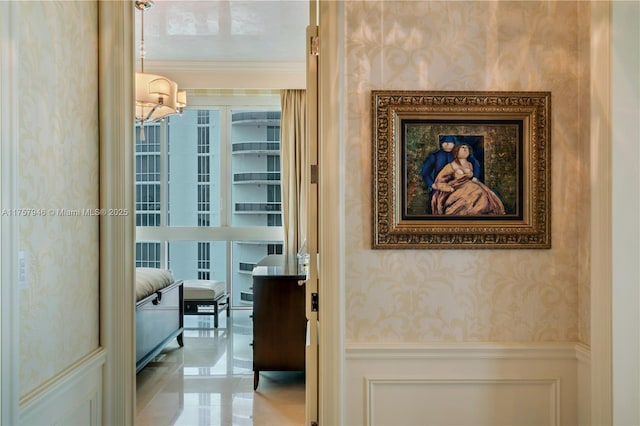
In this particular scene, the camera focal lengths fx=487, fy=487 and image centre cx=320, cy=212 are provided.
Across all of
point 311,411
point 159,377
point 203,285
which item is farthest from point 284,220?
point 311,411

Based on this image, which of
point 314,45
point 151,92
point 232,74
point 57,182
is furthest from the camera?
point 232,74

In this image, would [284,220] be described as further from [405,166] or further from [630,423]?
[630,423]

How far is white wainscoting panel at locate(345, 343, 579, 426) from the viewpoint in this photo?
6.07 ft

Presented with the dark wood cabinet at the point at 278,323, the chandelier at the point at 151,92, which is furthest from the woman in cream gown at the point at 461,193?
the chandelier at the point at 151,92

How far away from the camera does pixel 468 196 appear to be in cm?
187

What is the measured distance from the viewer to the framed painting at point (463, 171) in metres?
1.84

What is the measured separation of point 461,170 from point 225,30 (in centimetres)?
348

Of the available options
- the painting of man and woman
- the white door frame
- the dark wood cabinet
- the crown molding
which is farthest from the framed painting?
the crown molding

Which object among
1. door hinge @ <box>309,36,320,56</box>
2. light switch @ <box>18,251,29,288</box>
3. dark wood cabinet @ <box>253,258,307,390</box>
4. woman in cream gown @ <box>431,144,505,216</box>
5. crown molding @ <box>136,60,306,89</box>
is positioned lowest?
dark wood cabinet @ <box>253,258,307,390</box>

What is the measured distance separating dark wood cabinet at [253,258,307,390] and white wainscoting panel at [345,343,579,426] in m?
1.62

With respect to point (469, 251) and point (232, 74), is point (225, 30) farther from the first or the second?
point (469, 251)

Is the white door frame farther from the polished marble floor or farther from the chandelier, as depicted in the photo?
the chandelier

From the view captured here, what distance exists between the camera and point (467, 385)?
73.7 inches

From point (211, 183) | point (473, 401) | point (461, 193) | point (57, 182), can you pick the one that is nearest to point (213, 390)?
point (473, 401)
